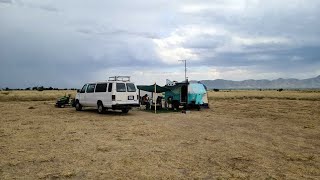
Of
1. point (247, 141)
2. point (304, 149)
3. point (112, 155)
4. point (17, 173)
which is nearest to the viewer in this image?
point (17, 173)

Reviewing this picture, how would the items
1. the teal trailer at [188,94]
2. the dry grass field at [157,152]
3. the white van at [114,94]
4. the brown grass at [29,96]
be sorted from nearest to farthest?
the dry grass field at [157,152], the white van at [114,94], the teal trailer at [188,94], the brown grass at [29,96]

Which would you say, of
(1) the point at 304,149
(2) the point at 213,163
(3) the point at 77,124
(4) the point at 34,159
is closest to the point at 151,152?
(2) the point at 213,163

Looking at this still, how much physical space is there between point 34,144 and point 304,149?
336 inches

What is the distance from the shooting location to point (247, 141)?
12.0 m

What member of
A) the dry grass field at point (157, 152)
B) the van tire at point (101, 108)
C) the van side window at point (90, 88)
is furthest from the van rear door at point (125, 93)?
the dry grass field at point (157, 152)

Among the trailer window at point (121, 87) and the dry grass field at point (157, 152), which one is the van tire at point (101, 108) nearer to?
the trailer window at point (121, 87)

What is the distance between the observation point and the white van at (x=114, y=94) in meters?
20.5

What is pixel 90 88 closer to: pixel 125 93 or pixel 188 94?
pixel 125 93

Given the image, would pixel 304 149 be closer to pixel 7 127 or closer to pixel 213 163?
pixel 213 163

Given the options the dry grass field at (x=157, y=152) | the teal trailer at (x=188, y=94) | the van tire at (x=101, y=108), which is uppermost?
the teal trailer at (x=188, y=94)

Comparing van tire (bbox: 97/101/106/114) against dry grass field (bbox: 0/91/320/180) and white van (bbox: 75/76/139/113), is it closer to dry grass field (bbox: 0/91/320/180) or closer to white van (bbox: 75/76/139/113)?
white van (bbox: 75/76/139/113)

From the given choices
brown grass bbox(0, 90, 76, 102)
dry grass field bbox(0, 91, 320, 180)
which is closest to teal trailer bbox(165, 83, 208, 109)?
dry grass field bbox(0, 91, 320, 180)

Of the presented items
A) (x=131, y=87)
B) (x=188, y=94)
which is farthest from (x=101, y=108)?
(x=188, y=94)

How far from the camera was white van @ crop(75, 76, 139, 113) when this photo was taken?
67.2 feet
